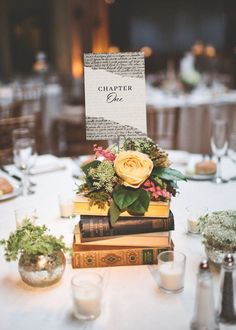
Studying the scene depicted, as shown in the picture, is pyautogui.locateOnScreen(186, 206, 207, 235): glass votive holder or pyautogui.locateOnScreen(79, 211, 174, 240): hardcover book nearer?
pyautogui.locateOnScreen(79, 211, 174, 240): hardcover book

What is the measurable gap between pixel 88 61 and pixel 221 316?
77 cm

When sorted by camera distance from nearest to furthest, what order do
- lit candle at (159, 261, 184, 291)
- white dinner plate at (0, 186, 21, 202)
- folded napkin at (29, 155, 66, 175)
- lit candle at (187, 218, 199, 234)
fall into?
lit candle at (159, 261, 184, 291) < lit candle at (187, 218, 199, 234) < white dinner plate at (0, 186, 21, 202) < folded napkin at (29, 155, 66, 175)

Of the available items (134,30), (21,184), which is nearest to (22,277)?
(21,184)

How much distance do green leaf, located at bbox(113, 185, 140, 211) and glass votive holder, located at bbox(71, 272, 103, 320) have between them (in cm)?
24

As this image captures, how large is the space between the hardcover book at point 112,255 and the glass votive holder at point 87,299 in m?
0.21

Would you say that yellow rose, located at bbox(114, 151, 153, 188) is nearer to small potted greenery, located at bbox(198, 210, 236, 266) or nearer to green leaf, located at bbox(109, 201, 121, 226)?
green leaf, located at bbox(109, 201, 121, 226)

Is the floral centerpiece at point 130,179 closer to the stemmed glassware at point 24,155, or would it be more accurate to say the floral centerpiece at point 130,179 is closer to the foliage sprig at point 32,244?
the foliage sprig at point 32,244

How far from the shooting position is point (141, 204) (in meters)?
1.30

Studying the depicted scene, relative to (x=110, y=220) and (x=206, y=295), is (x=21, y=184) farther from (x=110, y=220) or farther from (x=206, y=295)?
(x=206, y=295)

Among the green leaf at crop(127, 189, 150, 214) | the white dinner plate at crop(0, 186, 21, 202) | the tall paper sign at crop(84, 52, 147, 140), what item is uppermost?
the tall paper sign at crop(84, 52, 147, 140)

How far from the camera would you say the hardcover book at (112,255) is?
53.0 inches

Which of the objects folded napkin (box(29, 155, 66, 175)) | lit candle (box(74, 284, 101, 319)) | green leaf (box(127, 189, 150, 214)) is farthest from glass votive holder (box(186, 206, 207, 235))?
folded napkin (box(29, 155, 66, 175))

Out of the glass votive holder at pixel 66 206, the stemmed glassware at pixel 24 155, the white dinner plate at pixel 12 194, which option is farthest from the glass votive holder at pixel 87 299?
the stemmed glassware at pixel 24 155

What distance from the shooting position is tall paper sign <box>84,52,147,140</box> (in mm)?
1403
